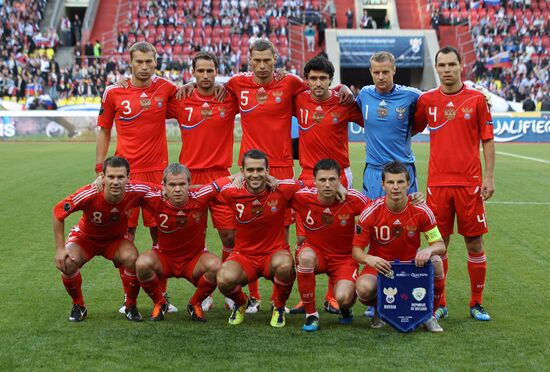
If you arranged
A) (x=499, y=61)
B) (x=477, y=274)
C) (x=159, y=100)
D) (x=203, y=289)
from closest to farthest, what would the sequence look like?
1. (x=203, y=289)
2. (x=477, y=274)
3. (x=159, y=100)
4. (x=499, y=61)

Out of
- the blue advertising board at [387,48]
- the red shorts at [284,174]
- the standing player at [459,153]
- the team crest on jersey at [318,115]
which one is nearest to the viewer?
the standing player at [459,153]

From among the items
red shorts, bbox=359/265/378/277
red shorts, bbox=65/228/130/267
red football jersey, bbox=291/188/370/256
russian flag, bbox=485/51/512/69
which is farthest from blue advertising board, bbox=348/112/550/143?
red shorts, bbox=359/265/378/277

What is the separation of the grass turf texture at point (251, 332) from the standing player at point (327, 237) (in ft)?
0.75

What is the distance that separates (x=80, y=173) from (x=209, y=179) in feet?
32.1

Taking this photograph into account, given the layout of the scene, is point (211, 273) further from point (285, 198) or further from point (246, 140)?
point (246, 140)

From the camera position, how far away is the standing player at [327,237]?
5.52 metres

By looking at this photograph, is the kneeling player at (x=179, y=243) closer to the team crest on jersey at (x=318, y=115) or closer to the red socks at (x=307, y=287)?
the red socks at (x=307, y=287)

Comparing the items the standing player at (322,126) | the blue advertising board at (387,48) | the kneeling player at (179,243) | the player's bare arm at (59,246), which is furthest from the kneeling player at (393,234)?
the blue advertising board at (387,48)

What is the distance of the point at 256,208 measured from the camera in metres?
5.77

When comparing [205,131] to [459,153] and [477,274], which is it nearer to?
[459,153]

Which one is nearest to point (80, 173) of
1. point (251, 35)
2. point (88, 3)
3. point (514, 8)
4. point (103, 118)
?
point (103, 118)

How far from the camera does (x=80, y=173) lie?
1568 cm

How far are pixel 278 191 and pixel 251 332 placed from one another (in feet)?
3.32

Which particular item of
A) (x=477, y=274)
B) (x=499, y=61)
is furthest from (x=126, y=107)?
(x=499, y=61)
